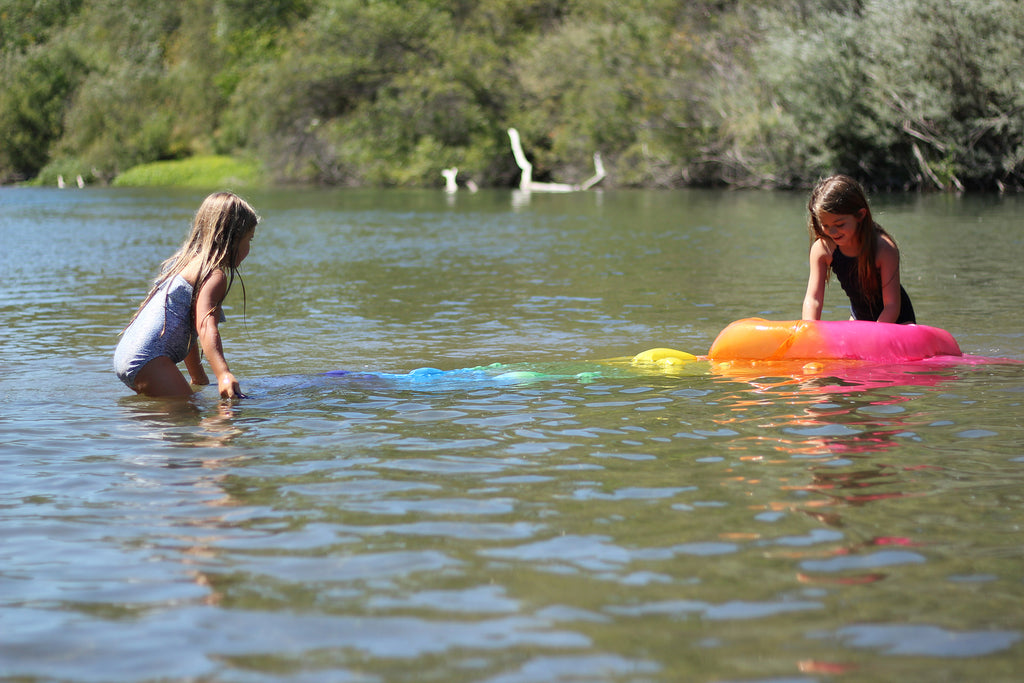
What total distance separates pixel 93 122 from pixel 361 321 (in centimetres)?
5280

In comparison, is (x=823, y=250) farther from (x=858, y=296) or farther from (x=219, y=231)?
(x=219, y=231)

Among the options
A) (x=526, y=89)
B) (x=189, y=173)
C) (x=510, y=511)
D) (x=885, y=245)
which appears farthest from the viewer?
(x=189, y=173)

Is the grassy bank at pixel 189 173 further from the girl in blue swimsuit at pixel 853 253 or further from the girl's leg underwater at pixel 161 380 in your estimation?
the girl in blue swimsuit at pixel 853 253

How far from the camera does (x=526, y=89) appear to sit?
150 ft

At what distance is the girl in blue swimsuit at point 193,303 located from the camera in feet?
19.6

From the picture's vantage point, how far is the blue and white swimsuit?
20.0 feet

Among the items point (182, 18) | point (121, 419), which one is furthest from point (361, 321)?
point (182, 18)

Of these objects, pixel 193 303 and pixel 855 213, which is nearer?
pixel 193 303

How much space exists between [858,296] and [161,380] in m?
4.42

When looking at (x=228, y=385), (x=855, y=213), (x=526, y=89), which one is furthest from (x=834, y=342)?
(x=526, y=89)

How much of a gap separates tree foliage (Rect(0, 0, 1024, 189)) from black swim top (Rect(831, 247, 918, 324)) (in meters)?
19.9

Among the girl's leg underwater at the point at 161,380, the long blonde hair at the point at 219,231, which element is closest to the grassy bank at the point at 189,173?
the girl's leg underwater at the point at 161,380

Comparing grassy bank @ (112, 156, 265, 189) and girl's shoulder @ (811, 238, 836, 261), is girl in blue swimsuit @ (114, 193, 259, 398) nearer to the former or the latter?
girl's shoulder @ (811, 238, 836, 261)

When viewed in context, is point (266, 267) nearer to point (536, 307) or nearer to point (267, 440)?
point (536, 307)
